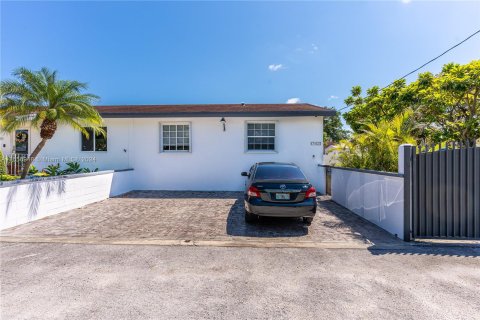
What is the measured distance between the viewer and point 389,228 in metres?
5.50

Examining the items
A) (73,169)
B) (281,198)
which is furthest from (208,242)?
(73,169)

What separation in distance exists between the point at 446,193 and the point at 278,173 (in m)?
3.63

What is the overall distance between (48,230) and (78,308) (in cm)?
393

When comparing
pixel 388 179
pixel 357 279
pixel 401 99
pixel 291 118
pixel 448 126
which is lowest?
pixel 357 279

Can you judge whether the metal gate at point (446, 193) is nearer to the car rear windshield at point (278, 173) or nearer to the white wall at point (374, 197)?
the white wall at point (374, 197)

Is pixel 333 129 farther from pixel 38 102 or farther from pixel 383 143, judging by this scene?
pixel 38 102

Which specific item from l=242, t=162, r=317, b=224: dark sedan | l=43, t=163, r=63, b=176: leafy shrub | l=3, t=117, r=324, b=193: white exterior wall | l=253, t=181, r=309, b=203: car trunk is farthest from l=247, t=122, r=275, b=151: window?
l=43, t=163, r=63, b=176: leafy shrub

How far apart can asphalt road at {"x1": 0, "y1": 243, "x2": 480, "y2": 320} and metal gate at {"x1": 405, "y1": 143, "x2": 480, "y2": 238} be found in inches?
23.3

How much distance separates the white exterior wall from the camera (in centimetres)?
1091

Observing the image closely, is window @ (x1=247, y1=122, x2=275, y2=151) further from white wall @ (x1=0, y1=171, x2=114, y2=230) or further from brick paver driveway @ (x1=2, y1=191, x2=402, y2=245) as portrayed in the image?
white wall @ (x1=0, y1=171, x2=114, y2=230)

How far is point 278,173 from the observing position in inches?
239

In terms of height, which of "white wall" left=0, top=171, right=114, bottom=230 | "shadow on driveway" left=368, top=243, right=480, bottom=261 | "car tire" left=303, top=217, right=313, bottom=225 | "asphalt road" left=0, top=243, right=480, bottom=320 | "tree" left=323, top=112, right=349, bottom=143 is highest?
"tree" left=323, top=112, right=349, bottom=143

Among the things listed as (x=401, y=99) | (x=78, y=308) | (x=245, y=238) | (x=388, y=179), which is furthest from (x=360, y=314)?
(x=401, y=99)

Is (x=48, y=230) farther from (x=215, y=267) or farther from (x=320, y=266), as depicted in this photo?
(x=320, y=266)
